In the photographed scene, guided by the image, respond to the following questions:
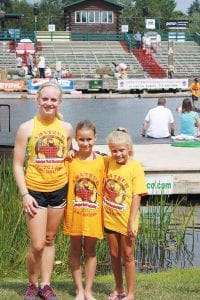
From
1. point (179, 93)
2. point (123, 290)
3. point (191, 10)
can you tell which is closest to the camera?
point (123, 290)

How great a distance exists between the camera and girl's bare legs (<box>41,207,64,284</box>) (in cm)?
652

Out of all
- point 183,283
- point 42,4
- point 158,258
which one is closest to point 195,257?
point 158,258

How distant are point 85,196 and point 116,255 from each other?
0.59 meters

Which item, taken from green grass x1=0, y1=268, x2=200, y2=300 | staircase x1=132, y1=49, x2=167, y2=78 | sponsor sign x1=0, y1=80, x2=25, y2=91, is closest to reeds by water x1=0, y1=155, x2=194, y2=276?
green grass x1=0, y1=268, x2=200, y2=300

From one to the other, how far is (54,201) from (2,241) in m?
2.95

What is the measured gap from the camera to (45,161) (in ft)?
21.1

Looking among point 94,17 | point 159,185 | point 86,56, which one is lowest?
point 159,185

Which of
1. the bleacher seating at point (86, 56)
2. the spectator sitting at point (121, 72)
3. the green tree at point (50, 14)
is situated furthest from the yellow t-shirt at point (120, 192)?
the green tree at point (50, 14)

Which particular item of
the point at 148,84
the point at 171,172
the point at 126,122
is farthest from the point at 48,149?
the point at 148,84

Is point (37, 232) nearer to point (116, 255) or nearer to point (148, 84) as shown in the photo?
point (116, 255)

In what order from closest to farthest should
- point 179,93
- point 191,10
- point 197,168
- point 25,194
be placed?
point 25,194 < point 197,168 < point 179,93 < point 191,10

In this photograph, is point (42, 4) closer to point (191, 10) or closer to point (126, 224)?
point (191, 10)

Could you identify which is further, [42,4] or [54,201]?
[42,4]

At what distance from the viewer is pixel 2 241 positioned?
364 inches
